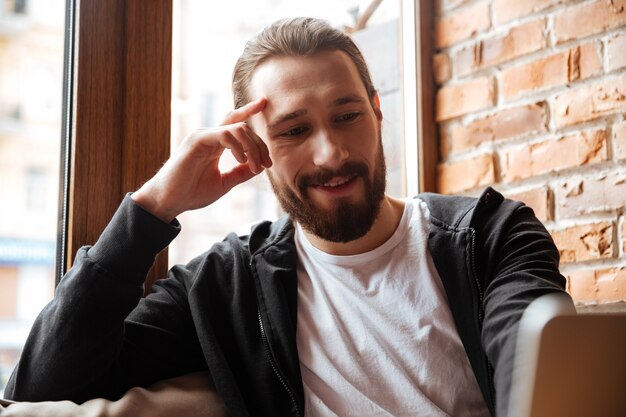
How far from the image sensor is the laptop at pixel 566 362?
1.77ft

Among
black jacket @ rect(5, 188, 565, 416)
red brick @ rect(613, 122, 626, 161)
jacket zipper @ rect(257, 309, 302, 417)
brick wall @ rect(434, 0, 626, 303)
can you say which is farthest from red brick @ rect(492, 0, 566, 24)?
jacket zipper @ rect(257, 309, 302, 417)

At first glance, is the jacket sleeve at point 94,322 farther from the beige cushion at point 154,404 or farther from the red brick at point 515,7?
the red brick at point 515,7

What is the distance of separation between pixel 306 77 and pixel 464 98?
2.23 ft

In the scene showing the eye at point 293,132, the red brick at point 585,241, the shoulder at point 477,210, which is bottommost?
the red brick at point 585,241

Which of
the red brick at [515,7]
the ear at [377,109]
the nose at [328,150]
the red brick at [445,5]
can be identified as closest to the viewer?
the nose at [328,150]

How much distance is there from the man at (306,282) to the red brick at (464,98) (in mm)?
503

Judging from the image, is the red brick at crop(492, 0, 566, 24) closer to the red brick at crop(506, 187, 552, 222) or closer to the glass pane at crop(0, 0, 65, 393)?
the red brick at crop(506, 187, 552, 222)

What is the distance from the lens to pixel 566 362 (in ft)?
1.84

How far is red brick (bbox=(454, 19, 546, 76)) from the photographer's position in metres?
1.76

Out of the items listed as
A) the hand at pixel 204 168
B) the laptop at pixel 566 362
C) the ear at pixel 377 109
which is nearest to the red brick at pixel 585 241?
the ear at pixel 377 109

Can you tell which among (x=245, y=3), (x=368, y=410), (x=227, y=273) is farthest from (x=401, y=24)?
(x=368, y=410)

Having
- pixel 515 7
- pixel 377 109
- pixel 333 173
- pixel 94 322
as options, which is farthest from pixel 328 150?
pixel 515 7

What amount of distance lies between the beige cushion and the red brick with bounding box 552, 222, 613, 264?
0.87 m

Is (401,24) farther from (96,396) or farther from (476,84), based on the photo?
(96,396)
